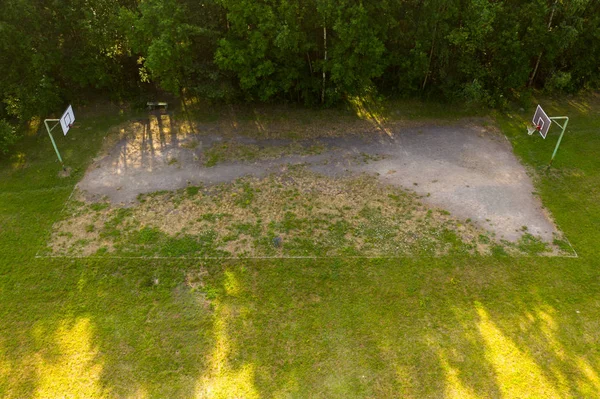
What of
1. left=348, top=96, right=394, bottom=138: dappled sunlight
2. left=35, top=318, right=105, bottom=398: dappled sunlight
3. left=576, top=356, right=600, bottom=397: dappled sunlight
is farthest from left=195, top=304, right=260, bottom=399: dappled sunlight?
left=348, top=96, right=394, bottom=138: dappled sunlight

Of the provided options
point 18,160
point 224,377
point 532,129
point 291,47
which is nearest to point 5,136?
point 18,160

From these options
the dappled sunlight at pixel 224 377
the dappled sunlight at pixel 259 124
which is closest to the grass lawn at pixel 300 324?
the dappled sunlight at pixel 224 377

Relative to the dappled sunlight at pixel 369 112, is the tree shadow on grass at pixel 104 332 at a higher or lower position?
lower

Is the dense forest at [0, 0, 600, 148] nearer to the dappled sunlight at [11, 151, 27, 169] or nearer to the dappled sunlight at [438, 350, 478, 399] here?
the dappled sunlight at [11, 151, 27, 169]

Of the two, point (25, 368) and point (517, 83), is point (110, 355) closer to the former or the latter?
point (25, 368)

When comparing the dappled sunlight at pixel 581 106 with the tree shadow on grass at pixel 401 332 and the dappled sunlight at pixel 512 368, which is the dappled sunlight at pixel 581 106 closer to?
the tree shadow on grass at pixel 401 332

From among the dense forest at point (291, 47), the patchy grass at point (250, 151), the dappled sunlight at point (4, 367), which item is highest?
the dense forest at point (291, 47)

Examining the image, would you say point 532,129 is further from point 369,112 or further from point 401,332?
point 401,332

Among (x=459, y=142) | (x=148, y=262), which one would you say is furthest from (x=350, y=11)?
(x=148, y=262)
